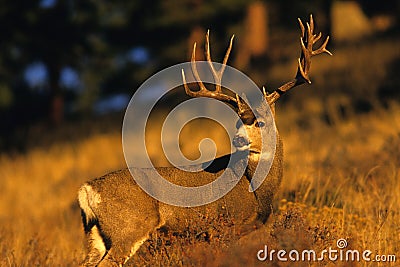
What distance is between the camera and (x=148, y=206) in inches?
210

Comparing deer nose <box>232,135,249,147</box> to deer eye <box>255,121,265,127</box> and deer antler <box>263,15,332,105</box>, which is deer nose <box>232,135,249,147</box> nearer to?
deer eye <box>255,121,265,127</box>

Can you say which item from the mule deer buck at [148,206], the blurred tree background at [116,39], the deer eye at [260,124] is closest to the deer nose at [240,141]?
the mule deer buck at [148,206]

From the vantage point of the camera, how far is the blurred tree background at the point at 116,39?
2219 centimetres

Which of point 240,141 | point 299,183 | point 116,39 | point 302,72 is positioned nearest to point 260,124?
point 240,141

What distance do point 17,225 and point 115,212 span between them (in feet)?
14.6

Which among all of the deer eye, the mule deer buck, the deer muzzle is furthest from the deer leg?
the deer eye

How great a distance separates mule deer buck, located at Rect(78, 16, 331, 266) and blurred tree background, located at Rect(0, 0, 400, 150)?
14.8 meters

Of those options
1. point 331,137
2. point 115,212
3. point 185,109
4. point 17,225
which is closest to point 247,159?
point 115,212

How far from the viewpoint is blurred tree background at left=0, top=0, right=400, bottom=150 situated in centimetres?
2219

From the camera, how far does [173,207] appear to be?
211 inches

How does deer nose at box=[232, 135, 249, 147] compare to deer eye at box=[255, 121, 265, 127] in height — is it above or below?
below

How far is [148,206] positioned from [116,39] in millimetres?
22172

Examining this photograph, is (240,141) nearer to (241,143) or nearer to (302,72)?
(241,143)

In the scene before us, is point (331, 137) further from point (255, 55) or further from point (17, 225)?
point (255, 55)
